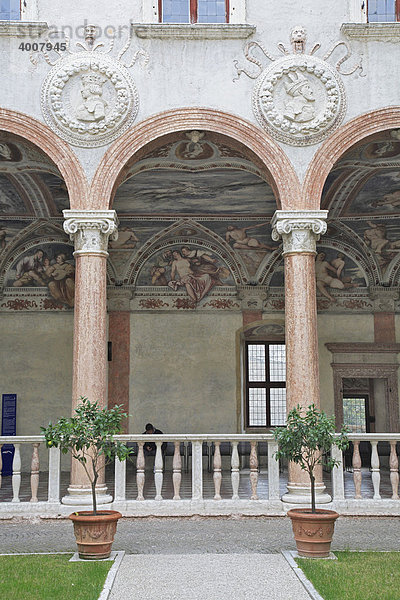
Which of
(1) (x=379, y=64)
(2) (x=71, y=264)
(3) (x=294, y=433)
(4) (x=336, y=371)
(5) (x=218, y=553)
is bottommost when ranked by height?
(5) (x=218, y=553)

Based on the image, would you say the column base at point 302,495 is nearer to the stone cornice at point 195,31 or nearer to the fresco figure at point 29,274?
the stone cornice at point 195,31

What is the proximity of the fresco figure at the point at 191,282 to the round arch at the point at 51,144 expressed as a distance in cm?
651

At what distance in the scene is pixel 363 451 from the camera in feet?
63.6

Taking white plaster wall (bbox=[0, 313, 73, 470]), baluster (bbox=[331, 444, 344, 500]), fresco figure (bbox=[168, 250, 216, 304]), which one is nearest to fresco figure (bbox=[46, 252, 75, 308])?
white plaster wall (bbox=[0, 313, 73, 470])

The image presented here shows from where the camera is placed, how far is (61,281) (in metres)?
17.4

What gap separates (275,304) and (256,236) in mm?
1789

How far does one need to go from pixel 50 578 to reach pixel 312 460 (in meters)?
3.26

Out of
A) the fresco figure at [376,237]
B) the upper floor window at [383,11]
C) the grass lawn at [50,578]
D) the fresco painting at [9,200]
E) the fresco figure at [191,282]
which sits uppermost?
the upper floor window at [383,11]

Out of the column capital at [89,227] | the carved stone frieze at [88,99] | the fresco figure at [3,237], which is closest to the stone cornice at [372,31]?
the carved stone frieze at [88,99]

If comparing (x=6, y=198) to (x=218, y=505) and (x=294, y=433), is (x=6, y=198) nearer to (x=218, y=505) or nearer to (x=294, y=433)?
(x=218, y=505)

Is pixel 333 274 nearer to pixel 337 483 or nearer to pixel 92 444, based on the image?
pixel 337 483

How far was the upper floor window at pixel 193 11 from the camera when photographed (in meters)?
11.9

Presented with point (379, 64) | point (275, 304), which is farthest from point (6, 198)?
point (379, 64)

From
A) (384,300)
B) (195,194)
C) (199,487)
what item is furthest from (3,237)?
(384,300)
